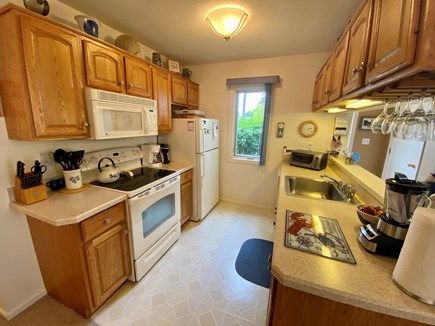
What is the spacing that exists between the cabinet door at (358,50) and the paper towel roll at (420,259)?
0.76 m

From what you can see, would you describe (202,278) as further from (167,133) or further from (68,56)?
(68,56)

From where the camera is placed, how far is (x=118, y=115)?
5.66 ft

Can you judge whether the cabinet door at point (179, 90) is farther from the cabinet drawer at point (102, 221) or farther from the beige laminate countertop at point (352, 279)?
the beige laminate countertop at point (352, 279)

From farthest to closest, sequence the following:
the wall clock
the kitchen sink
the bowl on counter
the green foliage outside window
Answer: the green foliage outside window < the wall clock < the kitchen sink < the bowl on counter

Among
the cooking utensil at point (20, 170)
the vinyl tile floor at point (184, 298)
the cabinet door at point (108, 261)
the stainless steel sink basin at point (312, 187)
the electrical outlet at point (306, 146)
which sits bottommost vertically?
the vinyl tile floor at point (184, 298)

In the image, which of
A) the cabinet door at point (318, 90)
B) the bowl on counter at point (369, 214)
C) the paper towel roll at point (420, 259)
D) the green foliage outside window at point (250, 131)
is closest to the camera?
the paper towel roll at point (420, 259)

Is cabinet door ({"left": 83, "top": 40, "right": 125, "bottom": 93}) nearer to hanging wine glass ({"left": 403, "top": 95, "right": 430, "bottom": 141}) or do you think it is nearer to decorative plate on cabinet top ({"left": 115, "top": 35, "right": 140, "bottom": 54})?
decorative plate on cabinet top ({"left": 115, "top": 35, "right": 140, "bottom": 54})

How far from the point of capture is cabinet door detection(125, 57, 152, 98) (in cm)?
182

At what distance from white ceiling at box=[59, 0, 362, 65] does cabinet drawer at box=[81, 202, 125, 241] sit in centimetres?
170

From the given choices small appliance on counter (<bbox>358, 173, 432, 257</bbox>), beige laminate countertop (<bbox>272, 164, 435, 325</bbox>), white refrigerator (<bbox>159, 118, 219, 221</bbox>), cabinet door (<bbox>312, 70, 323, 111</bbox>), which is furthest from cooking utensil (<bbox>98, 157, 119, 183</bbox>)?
cabinet door (<bbox>312, 70, 323, 111</bbox>)

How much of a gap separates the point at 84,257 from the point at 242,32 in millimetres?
2483

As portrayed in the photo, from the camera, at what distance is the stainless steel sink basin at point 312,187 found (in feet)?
6.34

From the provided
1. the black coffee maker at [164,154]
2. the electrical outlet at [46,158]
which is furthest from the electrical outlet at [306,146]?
the electrical outlet at [46,158]

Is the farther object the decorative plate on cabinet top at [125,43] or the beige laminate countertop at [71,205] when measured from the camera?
the decorative plate on cabinet top at [125,43]
